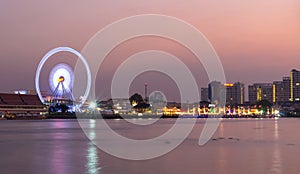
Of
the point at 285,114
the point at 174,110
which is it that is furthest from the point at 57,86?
the point at 285,114

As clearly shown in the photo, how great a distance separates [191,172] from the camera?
14875 mm

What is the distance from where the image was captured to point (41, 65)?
7888cm

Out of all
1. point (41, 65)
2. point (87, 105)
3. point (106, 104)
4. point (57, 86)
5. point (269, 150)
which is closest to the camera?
point (269, 150)

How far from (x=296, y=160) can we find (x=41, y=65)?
6622cm

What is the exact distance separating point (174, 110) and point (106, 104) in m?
27.8

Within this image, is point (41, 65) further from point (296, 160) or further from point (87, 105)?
point (87, 105)

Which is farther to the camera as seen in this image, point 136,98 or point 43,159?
point 136,98

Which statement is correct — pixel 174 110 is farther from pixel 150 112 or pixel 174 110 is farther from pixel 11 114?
pixel 11 114

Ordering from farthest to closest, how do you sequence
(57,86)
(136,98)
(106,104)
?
1. (106,104)
2. (136,98)
3. (57,86)

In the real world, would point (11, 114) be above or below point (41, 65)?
below

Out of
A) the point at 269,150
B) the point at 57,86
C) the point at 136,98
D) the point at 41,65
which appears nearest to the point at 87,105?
the point at 136,98

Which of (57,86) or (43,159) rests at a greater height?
(57,86)

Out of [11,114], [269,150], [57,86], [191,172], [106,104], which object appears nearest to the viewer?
[191,172]

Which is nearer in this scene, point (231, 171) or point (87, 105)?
point (231, 171)
